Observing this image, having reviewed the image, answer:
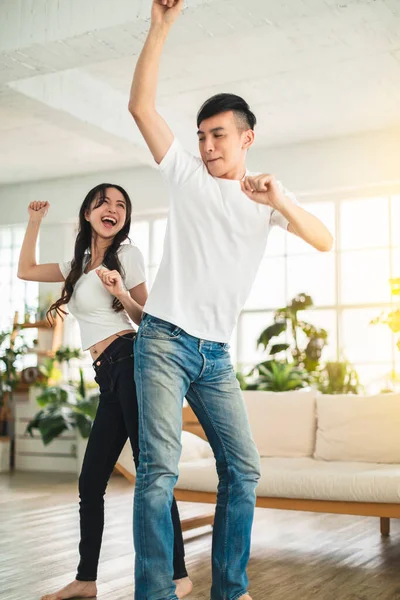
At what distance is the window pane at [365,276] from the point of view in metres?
7.37

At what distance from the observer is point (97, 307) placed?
254 centimetres

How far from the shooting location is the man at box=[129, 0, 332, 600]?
79.0 inches

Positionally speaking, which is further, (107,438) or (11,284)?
(11,284)

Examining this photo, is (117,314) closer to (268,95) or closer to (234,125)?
(234,125)

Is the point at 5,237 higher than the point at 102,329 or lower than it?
higher

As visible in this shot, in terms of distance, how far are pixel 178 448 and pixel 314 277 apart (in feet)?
19.1

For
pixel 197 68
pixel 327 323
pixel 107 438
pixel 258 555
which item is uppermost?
pixel 197 68

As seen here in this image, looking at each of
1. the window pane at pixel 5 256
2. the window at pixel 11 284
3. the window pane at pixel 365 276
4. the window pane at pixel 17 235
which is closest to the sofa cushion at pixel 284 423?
the window pane at pixel 365 276

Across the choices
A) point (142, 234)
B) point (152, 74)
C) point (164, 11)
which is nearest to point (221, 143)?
point (152, 74)

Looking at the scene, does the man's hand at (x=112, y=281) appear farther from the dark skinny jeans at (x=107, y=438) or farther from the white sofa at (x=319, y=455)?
the white sofa at (x=319, y=455)

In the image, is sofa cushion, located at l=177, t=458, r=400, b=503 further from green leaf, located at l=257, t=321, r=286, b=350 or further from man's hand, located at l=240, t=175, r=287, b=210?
green leaf, located at l=257, t=321, r=286, b=350

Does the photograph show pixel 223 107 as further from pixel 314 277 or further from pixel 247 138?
pixel 314 277

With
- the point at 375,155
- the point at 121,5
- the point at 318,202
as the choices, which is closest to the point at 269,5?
the point at 121,5

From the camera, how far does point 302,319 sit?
7723mm
